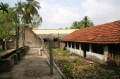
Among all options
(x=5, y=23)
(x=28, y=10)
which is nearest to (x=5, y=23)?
(x=5, y=23)

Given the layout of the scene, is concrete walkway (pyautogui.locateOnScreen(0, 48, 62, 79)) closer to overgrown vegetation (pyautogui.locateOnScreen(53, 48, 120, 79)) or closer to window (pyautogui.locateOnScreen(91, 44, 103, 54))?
overgrown vegetation (pyautogui.locateOnScreen(53, 48, 120, 79))

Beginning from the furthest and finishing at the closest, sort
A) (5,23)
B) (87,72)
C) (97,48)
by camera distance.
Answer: (5,23), (97,48), (87,72)

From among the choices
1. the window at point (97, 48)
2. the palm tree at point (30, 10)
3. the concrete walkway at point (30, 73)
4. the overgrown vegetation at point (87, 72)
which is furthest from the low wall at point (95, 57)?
the palm tree at point (30, 10)

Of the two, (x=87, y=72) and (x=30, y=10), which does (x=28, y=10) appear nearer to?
(x=30, y=10)

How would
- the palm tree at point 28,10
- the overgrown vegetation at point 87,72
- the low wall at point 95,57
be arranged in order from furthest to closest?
the palm tree at point 28,10 < the low wall at point 95,57 < the overgrown vegetation at point 87,72

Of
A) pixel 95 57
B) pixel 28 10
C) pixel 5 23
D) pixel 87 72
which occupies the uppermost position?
pixel 28 10

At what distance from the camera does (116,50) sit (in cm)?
1162

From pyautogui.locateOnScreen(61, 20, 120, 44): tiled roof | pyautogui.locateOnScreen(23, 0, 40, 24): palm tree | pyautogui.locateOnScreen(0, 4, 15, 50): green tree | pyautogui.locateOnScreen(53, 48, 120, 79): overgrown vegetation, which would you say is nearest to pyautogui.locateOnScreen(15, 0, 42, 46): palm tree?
pyautogui.locateOnScreen(23, 0, 40, 24): palm tree

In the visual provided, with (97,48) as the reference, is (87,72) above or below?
below

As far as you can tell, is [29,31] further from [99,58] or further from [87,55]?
[99,58]

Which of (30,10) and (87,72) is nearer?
(87,72)

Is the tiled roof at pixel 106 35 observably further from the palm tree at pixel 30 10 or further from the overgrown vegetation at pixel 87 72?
the palm tree at pixel 30 10

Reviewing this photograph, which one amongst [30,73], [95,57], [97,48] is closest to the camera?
[30,73]

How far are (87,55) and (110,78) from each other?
26.7 feet
